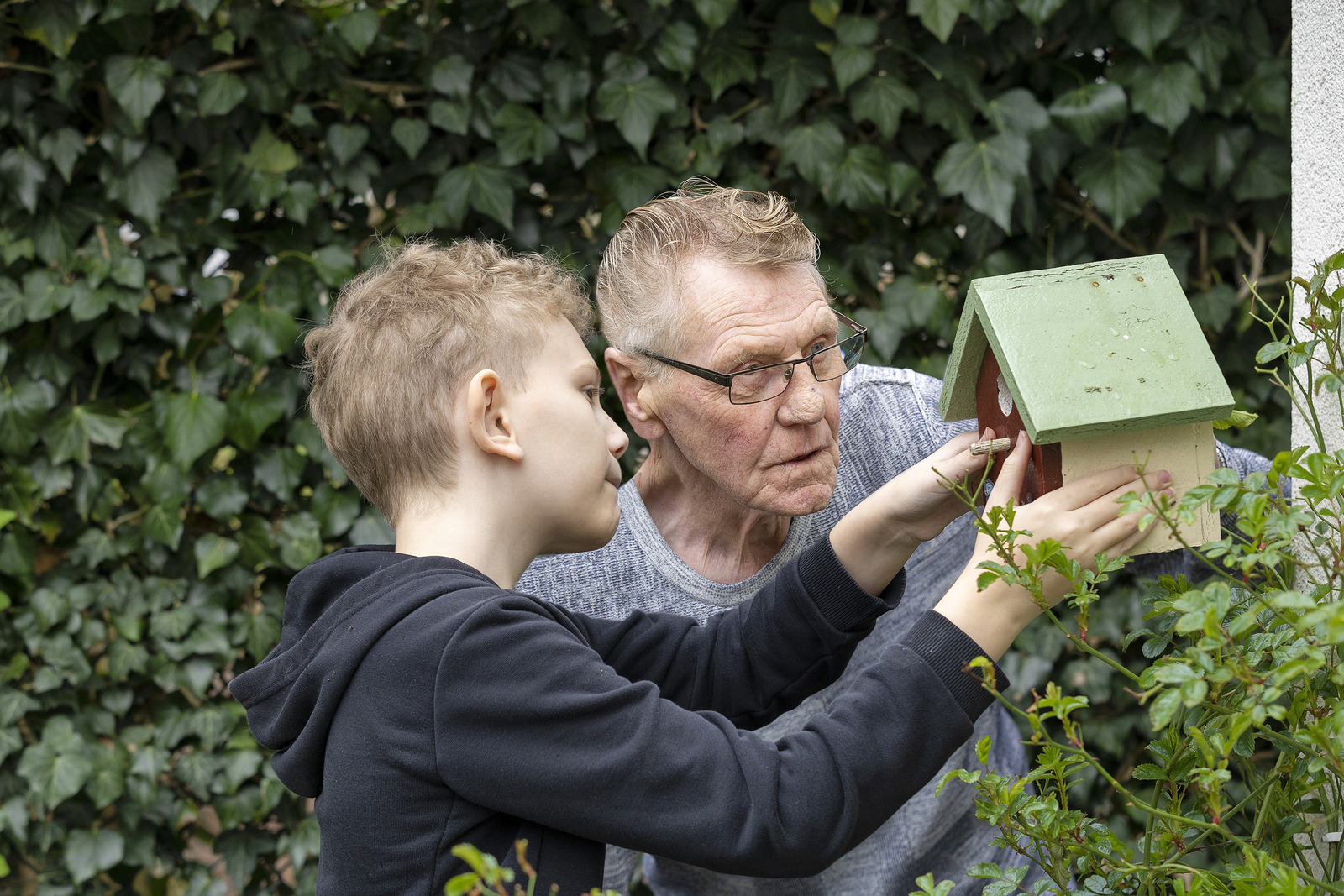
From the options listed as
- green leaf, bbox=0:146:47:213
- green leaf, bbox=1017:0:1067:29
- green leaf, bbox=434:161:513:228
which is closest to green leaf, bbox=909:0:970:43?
green leaf, bbox=1017:0:1067:29

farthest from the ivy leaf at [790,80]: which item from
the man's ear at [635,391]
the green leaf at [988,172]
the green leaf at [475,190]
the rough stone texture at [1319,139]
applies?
the rough stone texture at [1319,139]

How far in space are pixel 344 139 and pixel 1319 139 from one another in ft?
7.07

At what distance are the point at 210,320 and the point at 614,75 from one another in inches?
47.3

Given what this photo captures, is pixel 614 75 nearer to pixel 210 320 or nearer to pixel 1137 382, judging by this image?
pixel 210 320

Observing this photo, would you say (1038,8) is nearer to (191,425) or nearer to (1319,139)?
(1319,139)

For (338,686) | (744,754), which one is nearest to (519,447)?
(338,686)

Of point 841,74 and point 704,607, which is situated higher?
point 841,74

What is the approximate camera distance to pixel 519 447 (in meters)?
1.41

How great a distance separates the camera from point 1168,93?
101 inches

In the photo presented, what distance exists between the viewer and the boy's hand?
121cm

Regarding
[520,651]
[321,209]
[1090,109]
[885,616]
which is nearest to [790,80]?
[1090,109]

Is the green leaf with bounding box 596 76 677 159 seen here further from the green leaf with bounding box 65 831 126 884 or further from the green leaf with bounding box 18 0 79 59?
the green leaf with bounding box 65 831 126 884

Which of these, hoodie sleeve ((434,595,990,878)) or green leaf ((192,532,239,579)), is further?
green leaf ((192,532,239,579))

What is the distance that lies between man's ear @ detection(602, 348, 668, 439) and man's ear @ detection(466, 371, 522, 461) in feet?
1.97
